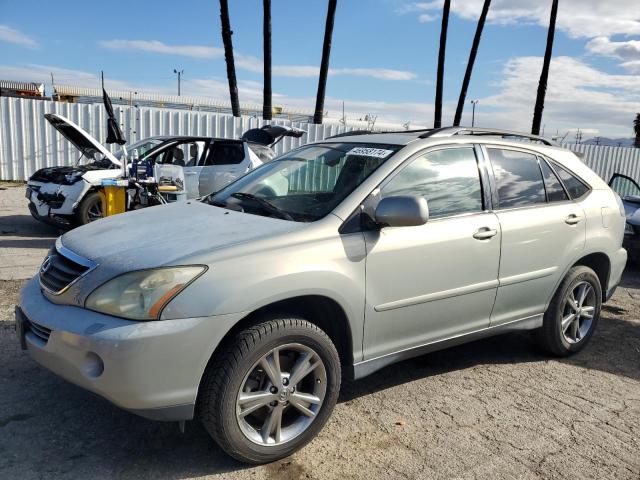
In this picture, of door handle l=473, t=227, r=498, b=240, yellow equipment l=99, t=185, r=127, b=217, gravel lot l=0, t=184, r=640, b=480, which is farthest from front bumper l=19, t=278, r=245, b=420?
yellow equipment l=99, t=185, r=127, b=217

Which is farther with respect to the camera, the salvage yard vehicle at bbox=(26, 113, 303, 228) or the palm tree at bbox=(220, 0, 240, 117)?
the palm tree at bbox=(220, 0, 240, 117)

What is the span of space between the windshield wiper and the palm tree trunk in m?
15.4

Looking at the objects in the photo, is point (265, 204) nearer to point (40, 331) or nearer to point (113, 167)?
point (40, 331)

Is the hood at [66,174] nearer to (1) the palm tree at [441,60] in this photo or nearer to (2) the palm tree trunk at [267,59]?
(2) the palm tree trunk at [267,59]

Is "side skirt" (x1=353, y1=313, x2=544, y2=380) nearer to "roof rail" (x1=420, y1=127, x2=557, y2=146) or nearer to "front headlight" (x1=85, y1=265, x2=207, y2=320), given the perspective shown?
"front headlight" (x1=85, y1=265, x2=207, y2=320)

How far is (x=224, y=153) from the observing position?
360 inches

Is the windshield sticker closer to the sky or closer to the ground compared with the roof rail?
closer to the ground

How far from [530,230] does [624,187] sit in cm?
674

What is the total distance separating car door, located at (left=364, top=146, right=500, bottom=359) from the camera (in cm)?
307

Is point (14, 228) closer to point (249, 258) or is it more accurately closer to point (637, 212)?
point (249, 258)

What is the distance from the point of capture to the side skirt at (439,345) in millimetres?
3111

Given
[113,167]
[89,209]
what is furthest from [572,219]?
[113,167]

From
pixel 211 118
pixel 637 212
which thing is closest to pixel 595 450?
pixel 637 212

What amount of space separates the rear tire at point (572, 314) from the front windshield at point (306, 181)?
6.13 feet
